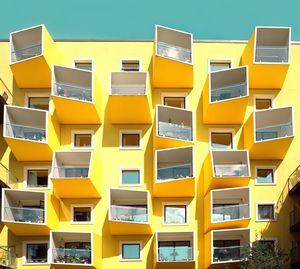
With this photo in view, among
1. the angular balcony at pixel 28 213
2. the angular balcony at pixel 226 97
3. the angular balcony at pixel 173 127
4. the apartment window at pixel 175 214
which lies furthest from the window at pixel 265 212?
the angular balcony at pixel 28 213

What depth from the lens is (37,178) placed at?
36.5m

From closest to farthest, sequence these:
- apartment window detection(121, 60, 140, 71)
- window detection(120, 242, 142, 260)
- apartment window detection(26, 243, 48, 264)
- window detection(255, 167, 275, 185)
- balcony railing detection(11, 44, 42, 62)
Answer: apartment window detection(26, 243, 48, 264), window detection(120, 242, 142, 260), balcony railing detection(11, 44, 42, 62), window detection(255, 167, 275, 185), apartment window detection(121, 60, 140, 71)

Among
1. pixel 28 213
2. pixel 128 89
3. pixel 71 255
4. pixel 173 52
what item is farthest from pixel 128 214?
pixel 173 52

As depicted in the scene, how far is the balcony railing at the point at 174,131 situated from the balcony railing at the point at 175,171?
5.76ft

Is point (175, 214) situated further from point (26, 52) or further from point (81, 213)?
point (26, 52)

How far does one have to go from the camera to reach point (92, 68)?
37844 mm

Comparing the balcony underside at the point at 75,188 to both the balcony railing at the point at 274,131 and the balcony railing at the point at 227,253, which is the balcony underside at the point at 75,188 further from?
the balcony railing at the point at 274,131

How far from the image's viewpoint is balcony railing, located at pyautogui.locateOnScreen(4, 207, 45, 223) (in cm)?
3369

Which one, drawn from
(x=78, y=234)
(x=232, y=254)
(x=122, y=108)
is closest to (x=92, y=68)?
(x=122, y=108)

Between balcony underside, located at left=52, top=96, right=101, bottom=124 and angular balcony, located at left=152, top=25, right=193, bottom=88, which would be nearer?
balcony underside, located at left=52, top=96, right=101, bottom=124

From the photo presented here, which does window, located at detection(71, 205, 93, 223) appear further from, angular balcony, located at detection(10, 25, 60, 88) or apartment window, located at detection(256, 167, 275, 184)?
apartment window, located at detection(256, 167, 275, 184)

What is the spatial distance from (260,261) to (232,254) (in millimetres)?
2177

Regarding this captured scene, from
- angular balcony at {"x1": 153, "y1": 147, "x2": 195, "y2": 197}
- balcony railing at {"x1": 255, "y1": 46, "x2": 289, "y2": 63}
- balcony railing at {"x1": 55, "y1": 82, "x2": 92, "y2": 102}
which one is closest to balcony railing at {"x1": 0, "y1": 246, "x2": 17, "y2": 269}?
angular balcony at {"x1": 153, "y1": 147, "x2": 195, "y2": 197}

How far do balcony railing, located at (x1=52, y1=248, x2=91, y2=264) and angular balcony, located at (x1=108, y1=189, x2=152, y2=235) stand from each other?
2.10m
